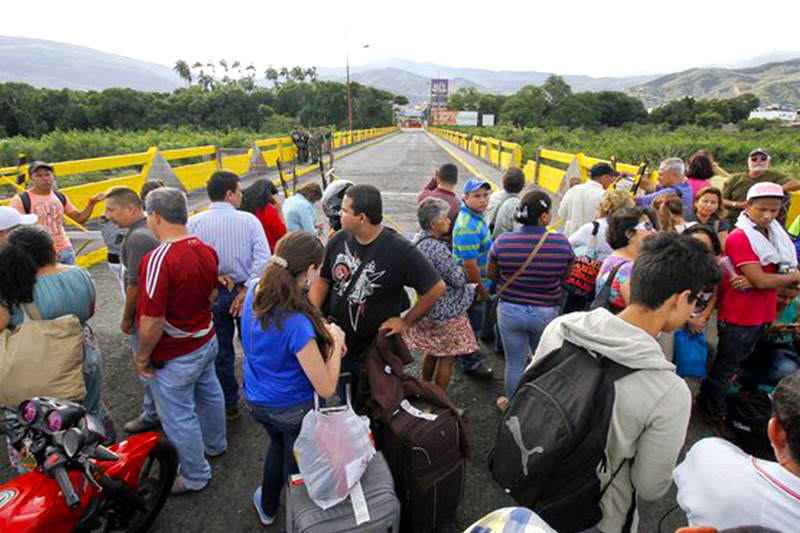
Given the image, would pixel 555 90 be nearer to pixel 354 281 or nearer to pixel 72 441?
pixel 354 281

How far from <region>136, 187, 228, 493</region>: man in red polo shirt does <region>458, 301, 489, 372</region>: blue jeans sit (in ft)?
7.37

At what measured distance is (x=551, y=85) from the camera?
79.7 meters

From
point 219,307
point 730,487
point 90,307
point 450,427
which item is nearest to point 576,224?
point 450,427

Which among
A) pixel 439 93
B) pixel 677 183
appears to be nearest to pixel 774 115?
pixel 439 93

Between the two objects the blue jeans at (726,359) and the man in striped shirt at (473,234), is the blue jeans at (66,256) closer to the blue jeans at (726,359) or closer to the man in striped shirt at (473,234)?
the man in striped shirt at (473,234)

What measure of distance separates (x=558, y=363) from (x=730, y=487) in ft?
2.18

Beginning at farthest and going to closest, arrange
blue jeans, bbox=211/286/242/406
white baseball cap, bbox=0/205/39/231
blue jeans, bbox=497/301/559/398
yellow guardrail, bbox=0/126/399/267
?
1. yellow guardrail, bbox=0/126/399/267
2. blue jeans, bbox=211/286/242/406
3. blue jeans, bbox=497/301/559/398
4. white baseball cap, bbox=0/205/39/231

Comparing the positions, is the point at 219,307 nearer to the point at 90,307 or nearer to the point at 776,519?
the point at 90,307

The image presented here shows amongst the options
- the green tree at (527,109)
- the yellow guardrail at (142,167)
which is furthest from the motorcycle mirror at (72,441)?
the green tree at (527,109)

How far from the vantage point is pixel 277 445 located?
2426mm

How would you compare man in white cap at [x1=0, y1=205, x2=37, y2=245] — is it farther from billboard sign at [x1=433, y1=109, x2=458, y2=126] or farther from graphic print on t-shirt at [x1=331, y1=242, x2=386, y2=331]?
billboard sign at [x1=433, y1=109, x2=458, y2=126]

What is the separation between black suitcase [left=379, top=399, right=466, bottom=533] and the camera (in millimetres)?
2242

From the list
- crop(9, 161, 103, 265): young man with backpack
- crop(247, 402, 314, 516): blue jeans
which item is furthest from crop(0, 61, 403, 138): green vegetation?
crop(247, 402, 314, 516): blue jeans

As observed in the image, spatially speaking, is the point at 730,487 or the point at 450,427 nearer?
the point at 730,487
